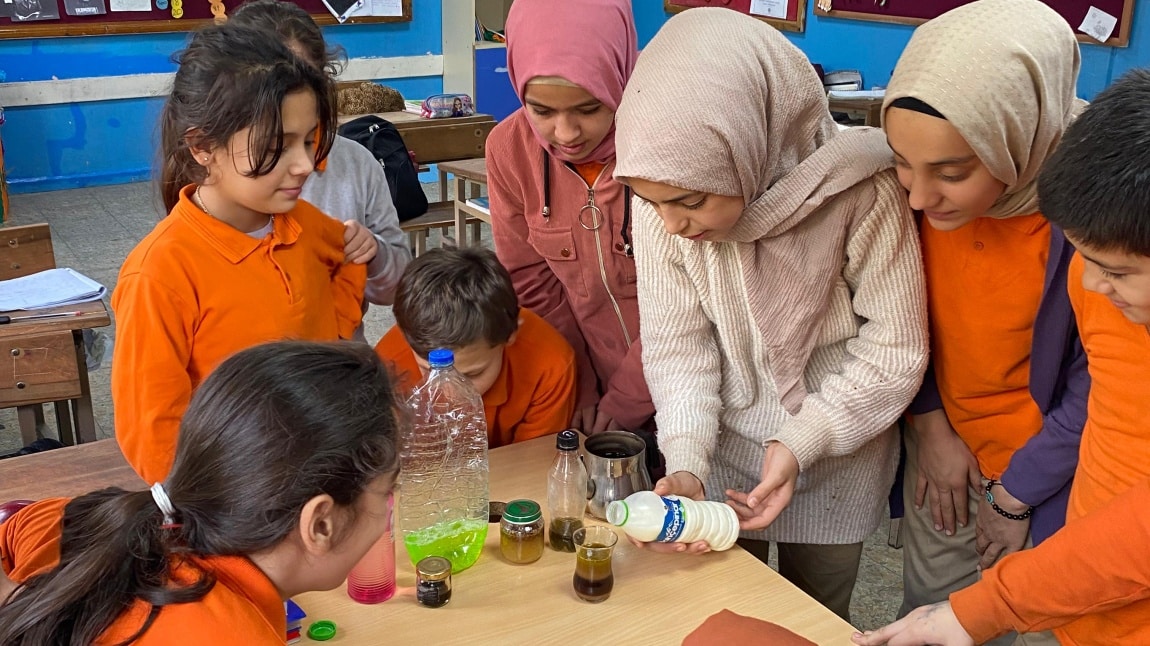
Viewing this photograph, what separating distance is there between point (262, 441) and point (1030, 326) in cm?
104

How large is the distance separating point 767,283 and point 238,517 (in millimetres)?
821

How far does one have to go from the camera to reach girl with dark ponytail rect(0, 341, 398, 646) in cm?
99

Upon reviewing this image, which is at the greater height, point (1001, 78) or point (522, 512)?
point (1001, 78)

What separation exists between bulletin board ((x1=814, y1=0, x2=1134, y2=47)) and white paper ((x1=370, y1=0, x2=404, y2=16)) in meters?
2.82

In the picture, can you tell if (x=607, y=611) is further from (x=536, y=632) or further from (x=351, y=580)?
(x=351, y=580)

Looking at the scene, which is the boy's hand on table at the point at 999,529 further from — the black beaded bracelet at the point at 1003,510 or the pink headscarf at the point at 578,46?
the pink headscarf at the point at 578,46

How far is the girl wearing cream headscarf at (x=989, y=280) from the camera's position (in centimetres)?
124

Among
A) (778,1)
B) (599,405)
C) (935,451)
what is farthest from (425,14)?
(935,451)

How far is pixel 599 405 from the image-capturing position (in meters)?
1.94

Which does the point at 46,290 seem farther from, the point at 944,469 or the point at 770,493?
the point at 944,469

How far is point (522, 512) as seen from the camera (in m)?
1.41

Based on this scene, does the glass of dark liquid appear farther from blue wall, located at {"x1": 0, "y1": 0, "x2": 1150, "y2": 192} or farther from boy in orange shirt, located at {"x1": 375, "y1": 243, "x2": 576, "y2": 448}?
blue wall, located at {"x1": 0, "y1": 0, "x2": 1150, "y2": 192}

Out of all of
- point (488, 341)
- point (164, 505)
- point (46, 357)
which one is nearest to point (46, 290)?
point (46, 357)

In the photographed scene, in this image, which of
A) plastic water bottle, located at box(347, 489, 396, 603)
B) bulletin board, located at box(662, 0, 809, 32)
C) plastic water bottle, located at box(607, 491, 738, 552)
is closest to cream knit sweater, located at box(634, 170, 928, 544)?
plastic water bottle, located at box(607, 491, 738, 552)
